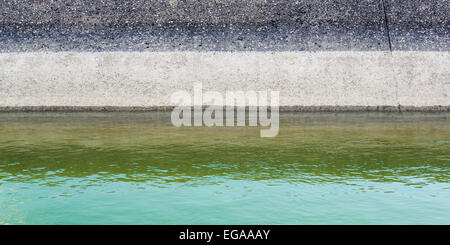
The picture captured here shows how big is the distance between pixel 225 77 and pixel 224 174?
30.7 feet

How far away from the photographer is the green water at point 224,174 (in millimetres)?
6145

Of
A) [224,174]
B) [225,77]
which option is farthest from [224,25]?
[224,174]

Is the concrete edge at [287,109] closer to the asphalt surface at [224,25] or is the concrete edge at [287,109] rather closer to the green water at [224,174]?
the asphalt surface at [224,25]

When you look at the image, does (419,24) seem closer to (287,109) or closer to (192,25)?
(287,109)

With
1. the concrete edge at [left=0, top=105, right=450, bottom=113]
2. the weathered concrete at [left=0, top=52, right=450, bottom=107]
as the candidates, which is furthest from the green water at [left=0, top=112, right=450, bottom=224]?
the weathered concrete at [left=0, top=52, right=450, bottom=107]

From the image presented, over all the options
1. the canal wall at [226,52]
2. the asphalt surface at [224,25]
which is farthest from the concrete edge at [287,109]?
the asphalt surface at [224,25]

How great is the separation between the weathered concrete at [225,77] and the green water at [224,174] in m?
3.66

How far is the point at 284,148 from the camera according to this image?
10070 millimetres

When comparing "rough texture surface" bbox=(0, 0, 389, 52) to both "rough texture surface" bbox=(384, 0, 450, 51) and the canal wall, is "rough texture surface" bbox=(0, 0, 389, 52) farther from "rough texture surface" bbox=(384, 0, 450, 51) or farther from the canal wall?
"rough texture surface" bbox=(384, 0, 450, 51)

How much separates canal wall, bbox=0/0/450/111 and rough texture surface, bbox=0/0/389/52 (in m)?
0.03

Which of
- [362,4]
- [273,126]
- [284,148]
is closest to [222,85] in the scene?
[273,126]

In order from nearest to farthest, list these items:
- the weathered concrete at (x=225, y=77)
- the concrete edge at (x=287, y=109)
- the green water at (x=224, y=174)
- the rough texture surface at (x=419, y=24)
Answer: the green water at (x=224, y=174)
the concrete edge at (x=287, y=109)
the weathered concrete at (x=225, y=77)
the rough texture surface at (x=419, y=24)

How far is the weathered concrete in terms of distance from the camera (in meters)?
16.9
